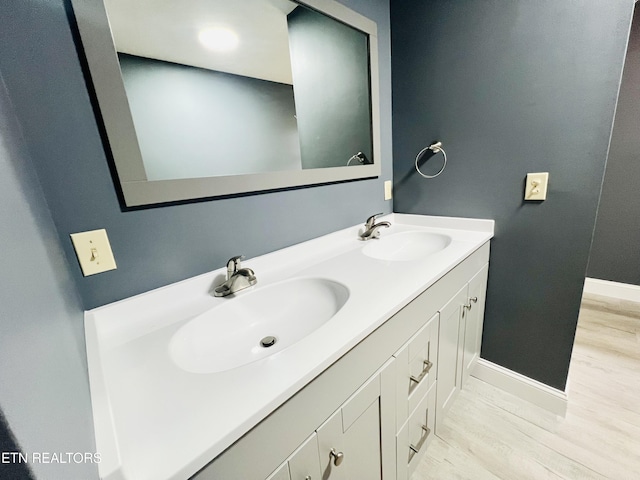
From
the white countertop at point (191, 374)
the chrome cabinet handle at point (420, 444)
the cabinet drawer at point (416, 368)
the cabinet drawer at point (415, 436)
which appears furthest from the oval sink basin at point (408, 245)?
the chrome cabinet handle at point (420, 444)

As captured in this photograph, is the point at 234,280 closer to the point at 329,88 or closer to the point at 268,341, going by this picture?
the point at 268,341

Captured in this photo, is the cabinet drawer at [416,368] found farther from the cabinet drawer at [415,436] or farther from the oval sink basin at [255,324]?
the oval sink basin at [255,324]

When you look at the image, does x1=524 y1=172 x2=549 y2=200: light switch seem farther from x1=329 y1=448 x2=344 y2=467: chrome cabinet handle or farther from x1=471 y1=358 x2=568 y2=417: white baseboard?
x1=329 y1=448 x2=344 y2=467: chrome cabinet handle

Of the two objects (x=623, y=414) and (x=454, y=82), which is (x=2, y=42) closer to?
(x=454, y=82)

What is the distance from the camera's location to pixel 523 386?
1.27 m

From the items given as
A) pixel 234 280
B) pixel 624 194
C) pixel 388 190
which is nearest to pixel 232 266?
pixel 234 280

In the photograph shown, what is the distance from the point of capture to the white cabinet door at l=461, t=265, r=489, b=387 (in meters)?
1.15

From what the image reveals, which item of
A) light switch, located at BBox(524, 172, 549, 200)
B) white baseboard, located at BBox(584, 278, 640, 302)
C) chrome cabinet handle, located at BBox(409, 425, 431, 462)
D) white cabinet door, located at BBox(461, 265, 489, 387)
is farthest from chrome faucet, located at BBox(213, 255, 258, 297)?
white baseboard, located at BBox(584, 278, 640, 302)

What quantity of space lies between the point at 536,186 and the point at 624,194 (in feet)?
4.98

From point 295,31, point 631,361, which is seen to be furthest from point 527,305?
point 295,31

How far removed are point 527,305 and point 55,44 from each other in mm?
1862

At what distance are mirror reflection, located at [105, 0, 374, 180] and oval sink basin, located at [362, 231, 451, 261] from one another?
462mm

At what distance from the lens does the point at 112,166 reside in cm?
64

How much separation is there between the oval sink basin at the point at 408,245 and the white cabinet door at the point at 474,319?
226 millimetres
